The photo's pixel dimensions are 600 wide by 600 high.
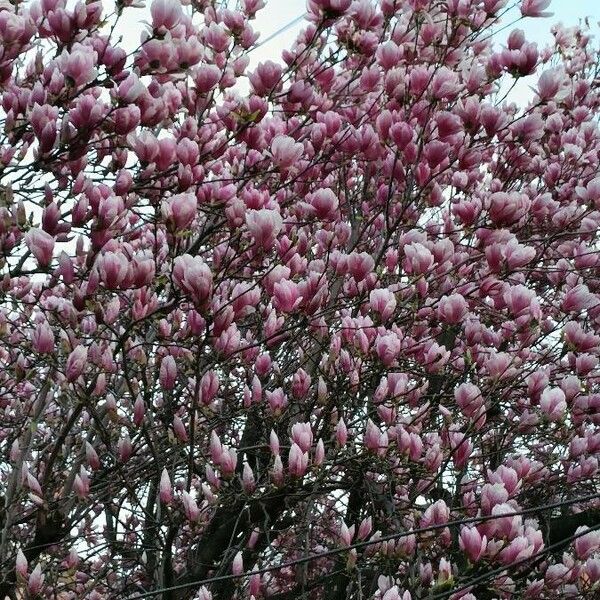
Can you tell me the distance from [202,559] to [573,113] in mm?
4105

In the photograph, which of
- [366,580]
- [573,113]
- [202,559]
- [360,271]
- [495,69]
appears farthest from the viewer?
[573,113]

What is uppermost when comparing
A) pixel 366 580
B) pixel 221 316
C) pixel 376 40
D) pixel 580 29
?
pixel 580 29

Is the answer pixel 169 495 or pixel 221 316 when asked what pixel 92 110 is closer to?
pixel 221 316

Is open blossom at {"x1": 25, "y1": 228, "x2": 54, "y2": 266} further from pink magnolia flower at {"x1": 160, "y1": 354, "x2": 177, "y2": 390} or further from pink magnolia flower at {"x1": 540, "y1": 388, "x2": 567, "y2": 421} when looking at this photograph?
pink magnolia flower at {"x1": 540, "y1": 388, "x2": 567, "y2": 421}

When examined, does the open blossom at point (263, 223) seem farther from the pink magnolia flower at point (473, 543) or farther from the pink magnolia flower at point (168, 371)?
the pink magnolia flower at point (473, 543)

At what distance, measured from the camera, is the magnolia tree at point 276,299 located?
2.24 metres

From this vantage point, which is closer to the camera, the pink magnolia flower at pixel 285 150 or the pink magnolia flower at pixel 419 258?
the pink magnolia flower at pixel 285 150

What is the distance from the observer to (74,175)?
2385mm

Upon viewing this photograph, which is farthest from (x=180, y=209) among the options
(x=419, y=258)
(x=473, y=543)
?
(x=473, y=543)

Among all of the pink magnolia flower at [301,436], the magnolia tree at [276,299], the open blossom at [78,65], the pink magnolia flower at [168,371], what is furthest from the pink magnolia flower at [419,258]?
the open blossom at [78,65]

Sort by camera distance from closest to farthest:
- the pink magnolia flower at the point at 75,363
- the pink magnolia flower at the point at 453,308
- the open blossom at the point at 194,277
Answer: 1. the open blossom at the point at 194,277
2. the pink magnolia flower at the point at 75,363
3. the pink magnolia flower at the point at 453,308

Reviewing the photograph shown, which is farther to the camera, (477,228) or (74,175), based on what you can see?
(477,228)

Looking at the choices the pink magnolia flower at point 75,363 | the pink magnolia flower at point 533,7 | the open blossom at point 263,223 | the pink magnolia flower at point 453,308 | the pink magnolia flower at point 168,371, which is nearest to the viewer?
the open blossom at point 263,223

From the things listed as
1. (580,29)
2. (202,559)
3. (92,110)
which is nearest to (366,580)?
(202,559)
